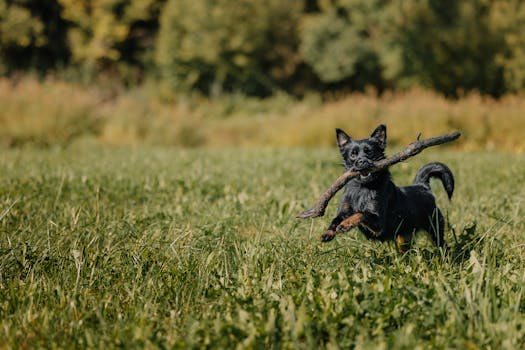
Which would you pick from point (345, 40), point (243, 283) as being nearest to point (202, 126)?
point (345, 40)

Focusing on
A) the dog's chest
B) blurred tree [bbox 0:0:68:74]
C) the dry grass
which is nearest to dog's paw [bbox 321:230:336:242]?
the dog's chest

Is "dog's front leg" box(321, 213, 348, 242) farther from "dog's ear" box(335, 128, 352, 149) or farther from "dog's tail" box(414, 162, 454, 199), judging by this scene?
"dog's tail" box(414, 162, 454, 199)

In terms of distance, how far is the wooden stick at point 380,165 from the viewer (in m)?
2.29

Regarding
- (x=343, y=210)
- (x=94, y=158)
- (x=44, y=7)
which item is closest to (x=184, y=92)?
(x=44, y=7)

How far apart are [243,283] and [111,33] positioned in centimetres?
2480

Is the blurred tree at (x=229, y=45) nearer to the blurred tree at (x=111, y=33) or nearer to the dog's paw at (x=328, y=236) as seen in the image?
the blurred tree at (x=111, y=33)

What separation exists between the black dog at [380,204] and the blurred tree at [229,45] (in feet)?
Answer: 69.4

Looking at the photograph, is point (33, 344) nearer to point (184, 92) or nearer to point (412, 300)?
point (412, 300)

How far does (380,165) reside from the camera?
8.22 feet

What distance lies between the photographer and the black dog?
2.59 meters

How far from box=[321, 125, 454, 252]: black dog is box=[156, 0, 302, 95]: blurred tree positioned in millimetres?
21165

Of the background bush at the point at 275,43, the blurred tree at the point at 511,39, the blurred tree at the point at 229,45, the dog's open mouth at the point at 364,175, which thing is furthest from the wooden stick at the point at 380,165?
the blurred tree at the point at 229,45

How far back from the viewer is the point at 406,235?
2912mm

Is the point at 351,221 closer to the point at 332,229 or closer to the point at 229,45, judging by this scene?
the point at 332,229
